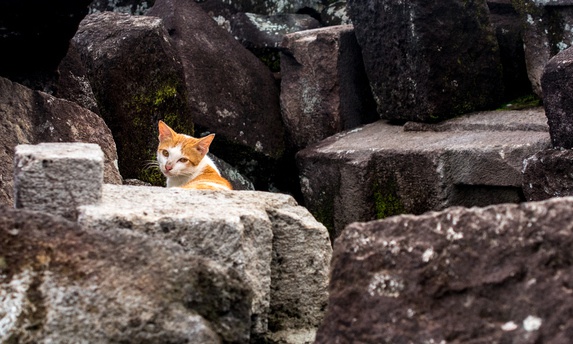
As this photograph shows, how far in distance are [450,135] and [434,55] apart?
0.67m

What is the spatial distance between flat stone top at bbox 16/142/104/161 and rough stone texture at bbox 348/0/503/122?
4.56 m

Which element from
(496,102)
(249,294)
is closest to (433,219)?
(249,294)

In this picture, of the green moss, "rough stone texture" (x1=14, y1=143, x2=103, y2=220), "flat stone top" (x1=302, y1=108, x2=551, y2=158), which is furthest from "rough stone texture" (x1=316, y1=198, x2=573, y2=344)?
the green moss

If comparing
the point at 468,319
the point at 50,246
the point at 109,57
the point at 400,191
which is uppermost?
the point at 109,57

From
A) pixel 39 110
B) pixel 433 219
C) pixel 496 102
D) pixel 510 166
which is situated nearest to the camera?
pixel 433 219

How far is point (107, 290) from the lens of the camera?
288cm

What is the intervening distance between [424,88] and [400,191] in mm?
891

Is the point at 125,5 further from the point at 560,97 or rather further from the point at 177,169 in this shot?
the point at 560,97

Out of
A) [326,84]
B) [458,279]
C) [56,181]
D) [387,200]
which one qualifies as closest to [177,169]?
[387,200]

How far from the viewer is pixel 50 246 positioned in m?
2.95

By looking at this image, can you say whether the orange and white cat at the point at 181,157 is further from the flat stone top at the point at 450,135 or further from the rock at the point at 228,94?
the rock at the point at 228,94

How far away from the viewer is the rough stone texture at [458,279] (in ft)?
8.32

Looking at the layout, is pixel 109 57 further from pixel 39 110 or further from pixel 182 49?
pixel 39 110

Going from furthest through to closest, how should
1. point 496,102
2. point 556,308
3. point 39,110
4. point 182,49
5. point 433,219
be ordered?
point 182,49, point 496,102, point 39,110, point 433,219, point 556,308
